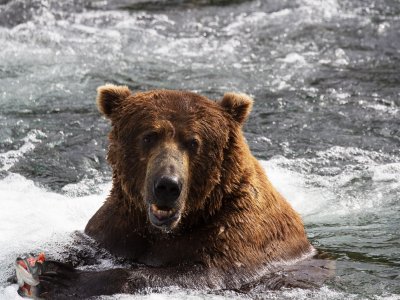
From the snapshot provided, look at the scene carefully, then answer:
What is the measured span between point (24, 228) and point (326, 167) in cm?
335

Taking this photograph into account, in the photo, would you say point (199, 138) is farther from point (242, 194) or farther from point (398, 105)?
point (398, 105)

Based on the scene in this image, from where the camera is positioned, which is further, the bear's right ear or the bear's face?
the bear's right ear

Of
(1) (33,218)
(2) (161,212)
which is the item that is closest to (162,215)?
(2) (161,212)

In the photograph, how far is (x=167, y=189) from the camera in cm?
548

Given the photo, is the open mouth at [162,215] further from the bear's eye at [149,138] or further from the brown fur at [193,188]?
the bear's eye at [149,138]

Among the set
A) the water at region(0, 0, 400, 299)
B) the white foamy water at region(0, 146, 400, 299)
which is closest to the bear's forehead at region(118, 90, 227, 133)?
the water at region(0, 0, 400, 299)

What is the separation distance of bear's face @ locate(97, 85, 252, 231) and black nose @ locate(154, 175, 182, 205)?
7cm

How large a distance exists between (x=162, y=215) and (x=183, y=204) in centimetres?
16

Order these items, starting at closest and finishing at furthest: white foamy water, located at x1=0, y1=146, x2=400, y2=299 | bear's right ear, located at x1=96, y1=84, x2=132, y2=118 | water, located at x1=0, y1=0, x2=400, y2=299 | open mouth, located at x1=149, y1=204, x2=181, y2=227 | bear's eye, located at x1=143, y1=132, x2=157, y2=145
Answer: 1. open mouth, located at x1=149, y1=204, x2=181, y2=227
2. bear's eye, located at x1=143, y1=132, x2=157, y2=145
3. bear's right ear, located at x1=96, y1=84, x2=132, y2=118
4. white foamy water, located at x1=0, y1=146, x2=400, y2=299
5. water, located at x1=0, y1=0, x2=400, y2=299

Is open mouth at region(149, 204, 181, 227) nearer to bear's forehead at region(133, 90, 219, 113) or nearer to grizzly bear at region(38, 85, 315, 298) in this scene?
grizzly bear at region(38, 85, 315, 298)

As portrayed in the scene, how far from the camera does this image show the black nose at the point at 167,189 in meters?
5.45

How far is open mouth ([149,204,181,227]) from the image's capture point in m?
5.60

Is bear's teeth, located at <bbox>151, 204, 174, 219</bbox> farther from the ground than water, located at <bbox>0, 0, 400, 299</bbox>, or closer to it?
farther from the ground

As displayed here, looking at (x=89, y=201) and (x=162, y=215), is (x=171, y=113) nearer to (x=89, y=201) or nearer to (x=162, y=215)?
(x=162, y=215)
